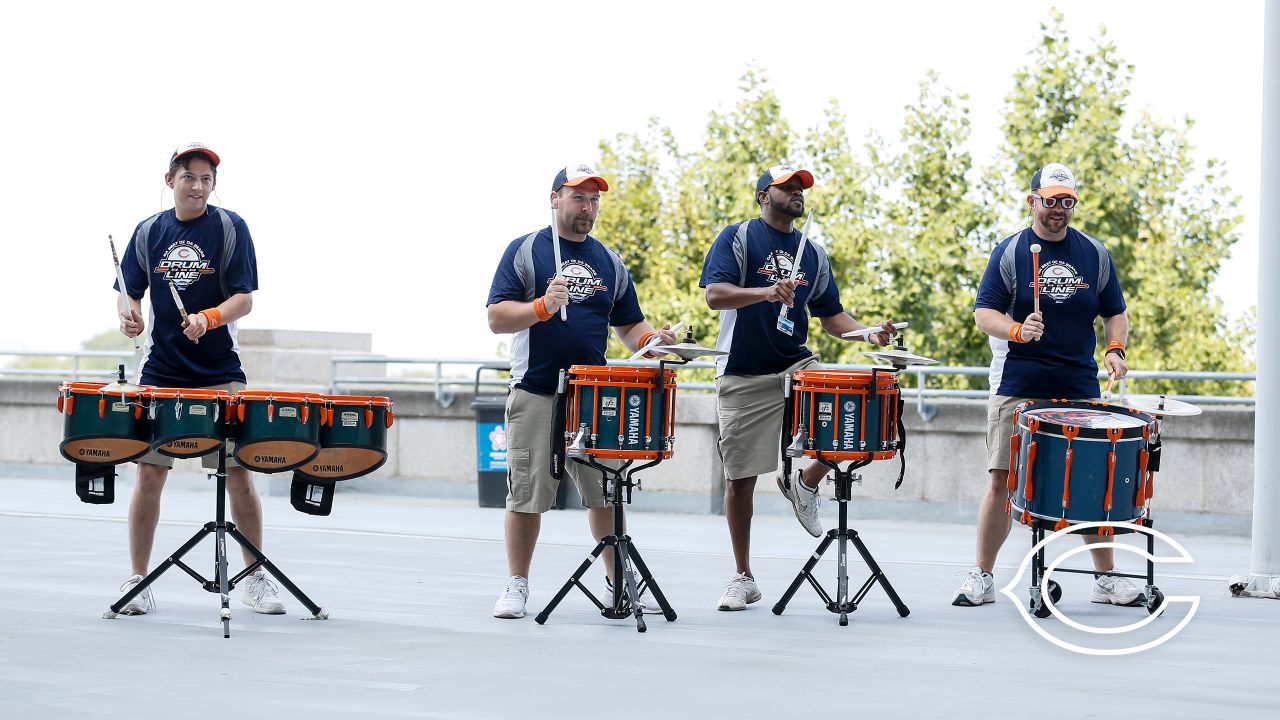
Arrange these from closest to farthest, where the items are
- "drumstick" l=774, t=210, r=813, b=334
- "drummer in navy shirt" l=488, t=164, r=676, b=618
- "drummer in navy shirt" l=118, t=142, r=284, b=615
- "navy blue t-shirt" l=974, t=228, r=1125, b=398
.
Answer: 1. "drummer in navy shirt" l=118, t=142, r=284, b=615
2. "drummer in navy shirt" l=488, t=164, r=676, b=618
3. "drumstick" l=774, t=210, r=813, b=334
4. "navy blue t-shirt" l=974, t=228, r=1125, b=398

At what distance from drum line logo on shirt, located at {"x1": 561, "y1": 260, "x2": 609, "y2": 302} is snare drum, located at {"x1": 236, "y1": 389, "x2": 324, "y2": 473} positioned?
52.4 inches

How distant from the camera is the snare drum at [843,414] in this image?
25.4ft

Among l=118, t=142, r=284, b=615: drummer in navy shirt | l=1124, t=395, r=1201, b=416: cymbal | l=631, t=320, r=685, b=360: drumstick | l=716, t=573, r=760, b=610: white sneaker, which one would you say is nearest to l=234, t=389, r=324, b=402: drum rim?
l=118, t=142, r=284, b=615: drummer in navy shirt

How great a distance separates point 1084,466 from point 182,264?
424cm

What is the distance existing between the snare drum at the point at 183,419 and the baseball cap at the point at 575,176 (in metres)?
1.87

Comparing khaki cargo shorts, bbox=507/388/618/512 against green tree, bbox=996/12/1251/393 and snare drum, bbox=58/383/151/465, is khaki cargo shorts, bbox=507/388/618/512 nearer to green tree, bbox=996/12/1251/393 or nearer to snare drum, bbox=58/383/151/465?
snare drum, bbox=58/383/151/465

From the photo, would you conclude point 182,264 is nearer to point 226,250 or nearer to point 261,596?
point 226,250

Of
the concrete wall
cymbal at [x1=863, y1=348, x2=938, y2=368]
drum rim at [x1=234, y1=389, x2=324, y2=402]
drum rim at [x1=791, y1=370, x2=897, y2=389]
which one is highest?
cymbal at [x1=863, y1=348, x2=938, y2=368]

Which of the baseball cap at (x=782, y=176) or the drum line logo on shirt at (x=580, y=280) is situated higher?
the baseball cap at (x=782, y=176)

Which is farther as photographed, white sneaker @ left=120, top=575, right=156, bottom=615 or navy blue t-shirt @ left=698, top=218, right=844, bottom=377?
navy blue t-shirt @ left=698, top=218, right=844, bottom=377

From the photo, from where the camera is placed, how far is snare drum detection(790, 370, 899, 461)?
774 centimetres

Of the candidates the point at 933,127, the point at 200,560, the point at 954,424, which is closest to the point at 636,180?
the point at 933,127

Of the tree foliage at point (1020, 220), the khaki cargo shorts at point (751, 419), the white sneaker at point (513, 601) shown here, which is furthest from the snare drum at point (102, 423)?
the tree foliage at point (1020, 220)

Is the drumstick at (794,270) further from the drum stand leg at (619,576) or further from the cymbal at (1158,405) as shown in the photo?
the cymbal at (1158,405)
